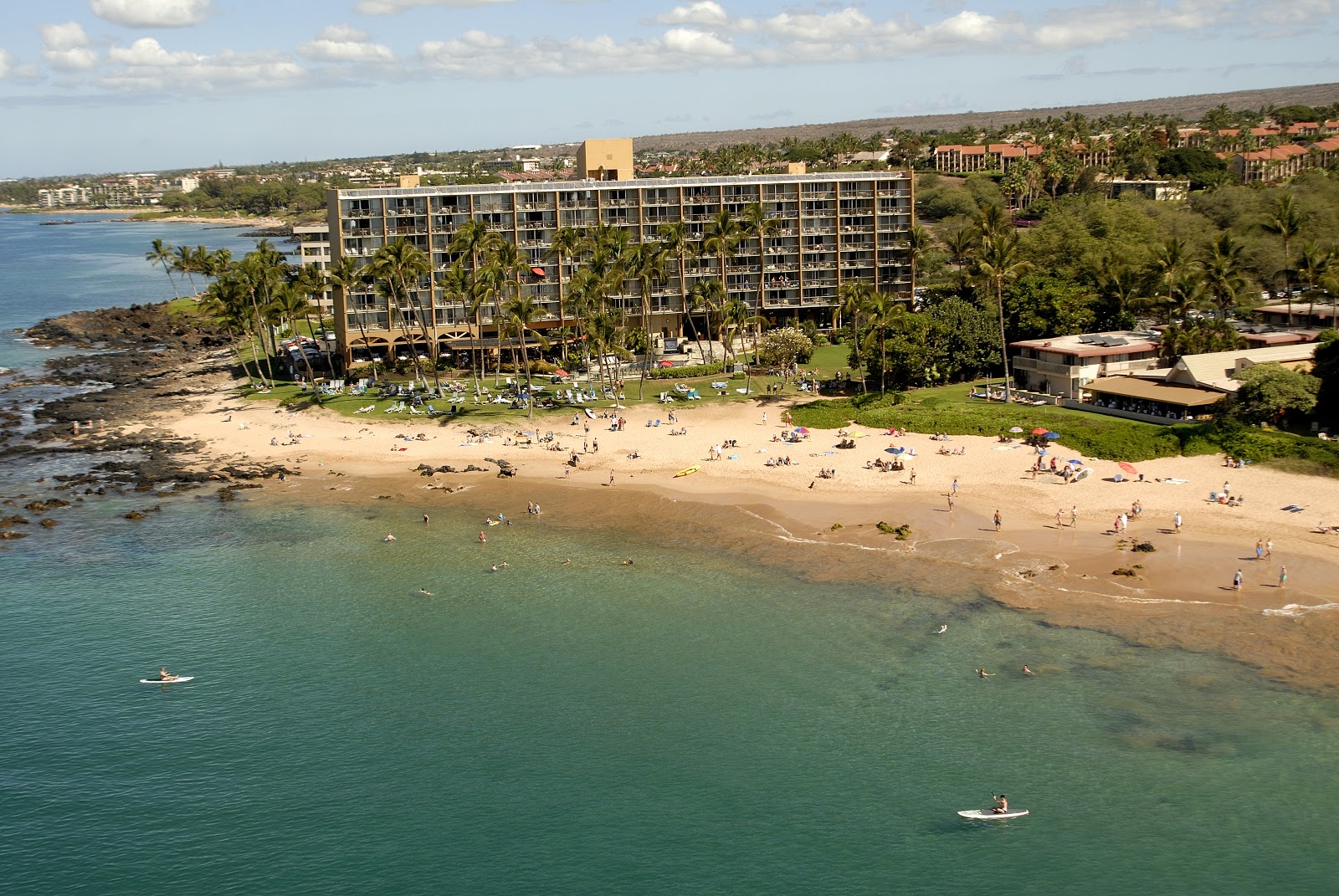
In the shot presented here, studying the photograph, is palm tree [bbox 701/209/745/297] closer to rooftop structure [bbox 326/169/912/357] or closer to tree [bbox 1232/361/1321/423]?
rooftop structure [bbox 326/169/912/357]

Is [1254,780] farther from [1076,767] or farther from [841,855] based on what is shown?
[841,855]

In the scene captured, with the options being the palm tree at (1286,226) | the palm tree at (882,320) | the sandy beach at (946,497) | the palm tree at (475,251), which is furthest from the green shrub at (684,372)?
the palm tree at (1286,226)

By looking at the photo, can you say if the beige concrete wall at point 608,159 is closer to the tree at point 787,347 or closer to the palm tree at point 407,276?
the palm tree at point 407,276

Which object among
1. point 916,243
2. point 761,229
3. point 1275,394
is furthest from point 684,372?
point 1275,394

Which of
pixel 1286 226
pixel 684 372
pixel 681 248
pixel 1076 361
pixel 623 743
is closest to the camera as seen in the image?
pixel 623 743

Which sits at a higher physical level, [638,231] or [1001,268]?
[638,231]

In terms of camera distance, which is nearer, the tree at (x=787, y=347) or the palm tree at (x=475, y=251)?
the tree at (x=787, y=347)

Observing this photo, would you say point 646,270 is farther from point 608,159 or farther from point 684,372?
point 608,159
